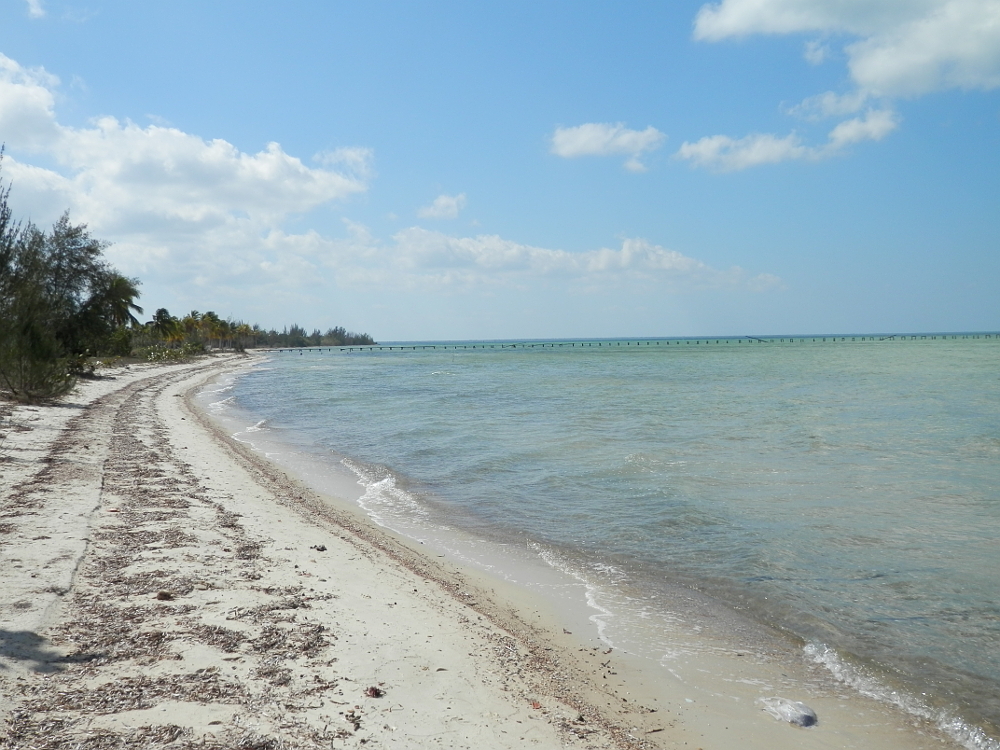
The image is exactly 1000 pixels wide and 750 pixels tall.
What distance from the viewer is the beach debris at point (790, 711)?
13.8 feet

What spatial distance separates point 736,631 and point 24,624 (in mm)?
5158

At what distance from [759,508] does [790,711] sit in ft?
19.8

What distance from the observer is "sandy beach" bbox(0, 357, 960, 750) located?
3.51m

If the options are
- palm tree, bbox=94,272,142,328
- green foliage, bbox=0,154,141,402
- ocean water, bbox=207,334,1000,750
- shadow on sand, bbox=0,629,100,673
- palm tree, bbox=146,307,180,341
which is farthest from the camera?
palm tree, bbox=146,307,180,341

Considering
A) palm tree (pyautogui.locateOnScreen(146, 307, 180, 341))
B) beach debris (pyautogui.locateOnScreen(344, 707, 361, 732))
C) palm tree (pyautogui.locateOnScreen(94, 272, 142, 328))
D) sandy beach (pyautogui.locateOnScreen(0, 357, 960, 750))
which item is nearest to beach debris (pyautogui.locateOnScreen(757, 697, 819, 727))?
sandy beach (pyautogui.locateOnScreen(0, 357, 960, 750))

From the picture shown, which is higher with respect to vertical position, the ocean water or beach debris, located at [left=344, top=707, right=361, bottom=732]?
beach debris, located at [left=344, top=707, right=361, bottom=732]

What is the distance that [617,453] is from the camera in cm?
1478

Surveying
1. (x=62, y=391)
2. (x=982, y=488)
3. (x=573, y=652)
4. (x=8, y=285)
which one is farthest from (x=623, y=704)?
(x=62, y=391)

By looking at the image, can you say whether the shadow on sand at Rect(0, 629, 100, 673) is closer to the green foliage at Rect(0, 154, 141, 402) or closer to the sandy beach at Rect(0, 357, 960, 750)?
the sandy beach at Rect(0, 357, 960, 750)

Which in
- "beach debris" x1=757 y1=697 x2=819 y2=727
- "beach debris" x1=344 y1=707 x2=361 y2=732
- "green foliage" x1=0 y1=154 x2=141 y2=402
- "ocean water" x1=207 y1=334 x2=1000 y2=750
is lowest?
"ocean water" x1=207 y1=334 x2=1000 y2=750

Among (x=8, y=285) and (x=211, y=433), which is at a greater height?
(x=8, y=285)

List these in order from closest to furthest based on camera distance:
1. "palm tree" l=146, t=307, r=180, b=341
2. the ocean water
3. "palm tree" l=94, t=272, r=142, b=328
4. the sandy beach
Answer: the sandy beach < the ocean water < "palm tree" l=94, t=272, r=142, b=328 < "palm tree" l=146, t=307, r=180, b=341

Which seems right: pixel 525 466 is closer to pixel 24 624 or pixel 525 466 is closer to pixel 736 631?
pixel 736 631

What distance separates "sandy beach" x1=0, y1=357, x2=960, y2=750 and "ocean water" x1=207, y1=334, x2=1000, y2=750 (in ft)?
3.19
